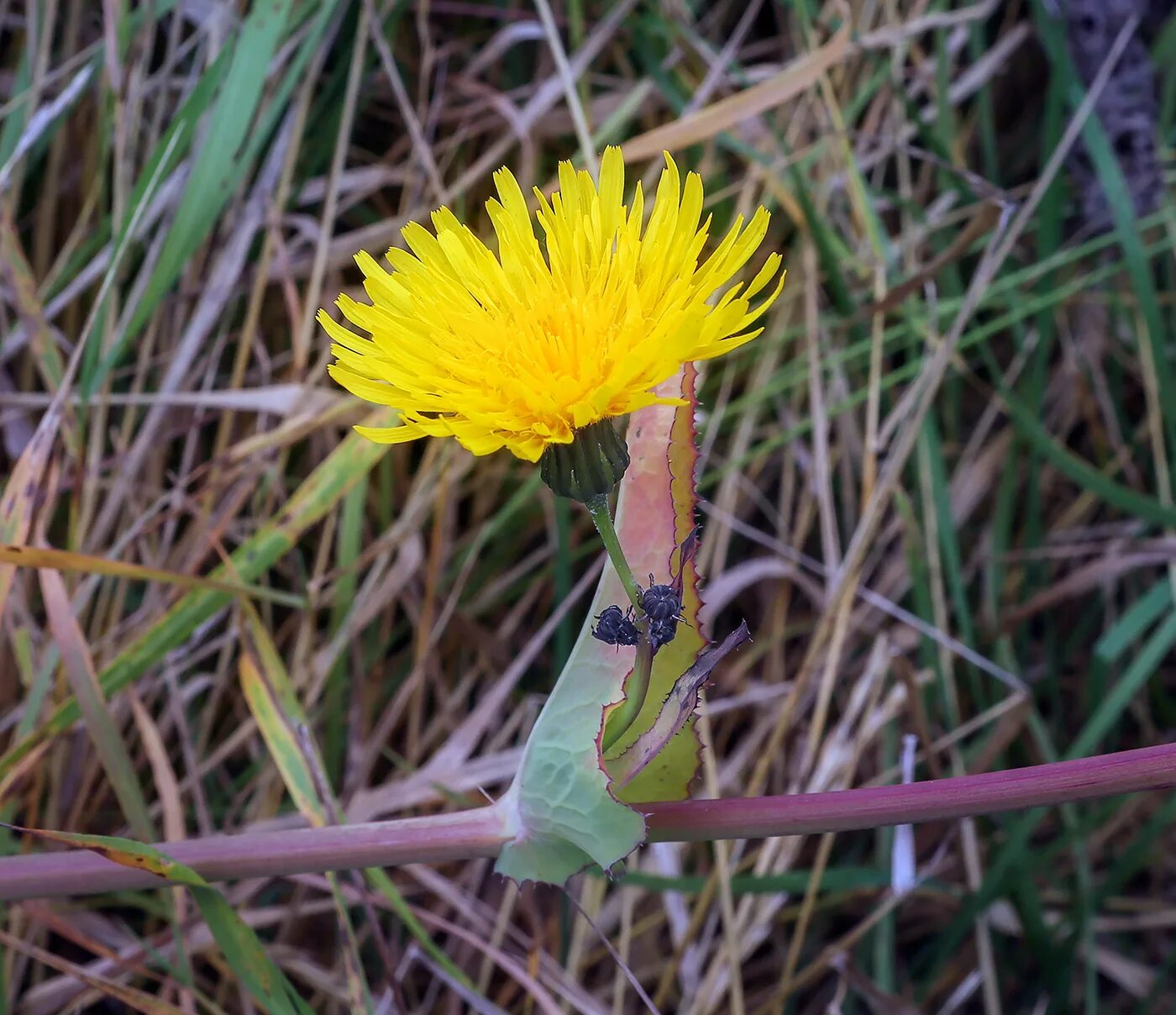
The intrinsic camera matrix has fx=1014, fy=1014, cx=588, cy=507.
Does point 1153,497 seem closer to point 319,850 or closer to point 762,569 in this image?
Result: point 762,569

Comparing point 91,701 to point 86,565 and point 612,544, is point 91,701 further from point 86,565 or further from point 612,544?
point 612,544

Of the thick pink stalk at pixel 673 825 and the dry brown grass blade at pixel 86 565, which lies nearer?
the thick pink stalk at pixel 673 825

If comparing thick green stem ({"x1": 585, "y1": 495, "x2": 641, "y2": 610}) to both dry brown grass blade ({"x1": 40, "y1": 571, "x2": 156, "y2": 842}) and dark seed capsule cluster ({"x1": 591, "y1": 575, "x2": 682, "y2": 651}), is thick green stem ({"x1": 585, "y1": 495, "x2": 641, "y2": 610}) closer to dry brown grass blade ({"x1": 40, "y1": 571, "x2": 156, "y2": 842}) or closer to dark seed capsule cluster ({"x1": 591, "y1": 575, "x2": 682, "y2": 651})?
dark seed capsule cluster ({"x1": 591, "y1": 575, "x2": 682, "y2": 651})

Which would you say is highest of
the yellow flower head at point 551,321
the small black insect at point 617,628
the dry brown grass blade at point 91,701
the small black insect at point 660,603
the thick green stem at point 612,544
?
the yellow flower head at point 551,321

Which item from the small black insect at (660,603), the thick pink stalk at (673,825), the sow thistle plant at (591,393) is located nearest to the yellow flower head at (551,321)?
the sow thistle plant at (591,393)

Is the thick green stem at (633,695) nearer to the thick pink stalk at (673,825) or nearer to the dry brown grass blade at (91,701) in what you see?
the thick pink stalk at (673,825)

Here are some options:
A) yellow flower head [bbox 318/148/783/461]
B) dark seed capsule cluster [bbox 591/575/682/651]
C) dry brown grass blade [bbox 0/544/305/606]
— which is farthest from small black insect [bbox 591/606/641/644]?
dry brown grass blade [bbox 0/544/305/606]

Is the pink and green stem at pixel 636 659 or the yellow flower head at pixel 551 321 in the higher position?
the yellow flower head at pixel 551 321
